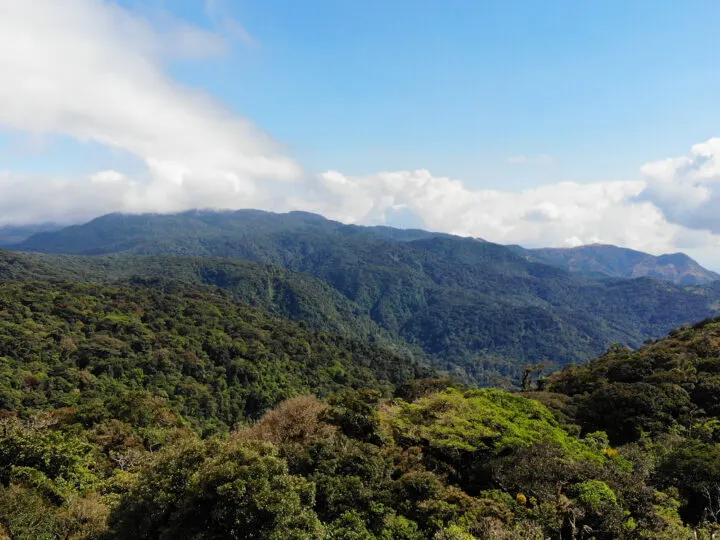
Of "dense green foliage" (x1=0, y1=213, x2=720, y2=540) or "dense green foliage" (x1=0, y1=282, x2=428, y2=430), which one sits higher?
"dense green foliage" (x1=0, y1=213, x2=720, y2=540)

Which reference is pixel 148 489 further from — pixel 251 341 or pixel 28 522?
pixel 251 341

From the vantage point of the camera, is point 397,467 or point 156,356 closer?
point 397,467

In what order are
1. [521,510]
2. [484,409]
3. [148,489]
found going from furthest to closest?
1. [484,409]
2. [521,510]
3. [148,489]

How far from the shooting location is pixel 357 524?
16.4 m

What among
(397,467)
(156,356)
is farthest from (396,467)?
(156,356)

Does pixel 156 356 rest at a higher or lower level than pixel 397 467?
lower

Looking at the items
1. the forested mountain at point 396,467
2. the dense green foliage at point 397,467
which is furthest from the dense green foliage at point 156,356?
the forested mountain at point 396,467

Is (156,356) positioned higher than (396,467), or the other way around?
(396,467)

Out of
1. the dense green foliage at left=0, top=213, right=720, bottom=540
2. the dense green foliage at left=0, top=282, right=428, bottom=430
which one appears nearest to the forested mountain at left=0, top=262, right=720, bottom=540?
the dense green foliage at left=0, top=213, right=720, bottom=540

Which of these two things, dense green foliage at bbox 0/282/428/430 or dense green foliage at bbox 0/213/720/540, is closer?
dense green foliage at bbox 0/213/720/540

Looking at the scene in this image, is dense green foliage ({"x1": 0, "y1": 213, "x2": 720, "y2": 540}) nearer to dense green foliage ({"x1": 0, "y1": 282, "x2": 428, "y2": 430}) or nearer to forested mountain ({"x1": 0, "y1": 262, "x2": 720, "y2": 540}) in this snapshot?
forested mountain ({"x1": 0, "y1": 262, "x2": 720, "y2": 540})

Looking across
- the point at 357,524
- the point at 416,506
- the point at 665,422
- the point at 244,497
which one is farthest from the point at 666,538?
the point at 665,422

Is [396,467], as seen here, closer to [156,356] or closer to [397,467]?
[397,467]

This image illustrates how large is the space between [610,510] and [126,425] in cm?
3438
